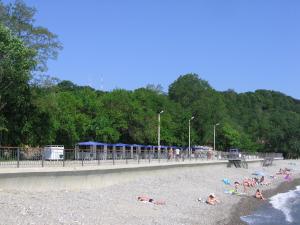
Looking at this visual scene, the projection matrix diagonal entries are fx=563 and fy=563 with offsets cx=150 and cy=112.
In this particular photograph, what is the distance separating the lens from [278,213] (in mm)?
40781

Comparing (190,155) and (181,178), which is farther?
(190,155)

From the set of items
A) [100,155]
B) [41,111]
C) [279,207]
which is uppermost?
[41,111]

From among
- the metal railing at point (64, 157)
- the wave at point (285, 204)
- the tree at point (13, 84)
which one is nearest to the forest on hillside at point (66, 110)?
the tree at point (13, 84)

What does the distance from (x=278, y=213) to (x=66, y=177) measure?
57.4ft

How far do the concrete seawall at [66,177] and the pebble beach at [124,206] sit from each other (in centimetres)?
47

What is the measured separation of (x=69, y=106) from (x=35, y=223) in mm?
56532

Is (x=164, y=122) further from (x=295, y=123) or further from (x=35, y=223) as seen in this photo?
(x=295, y=123)

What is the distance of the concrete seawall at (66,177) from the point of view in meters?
26.2

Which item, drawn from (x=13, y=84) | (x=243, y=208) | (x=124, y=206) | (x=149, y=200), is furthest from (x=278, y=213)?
(x=13, y=84)

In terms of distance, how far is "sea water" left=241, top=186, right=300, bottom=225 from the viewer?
3525 centimetres

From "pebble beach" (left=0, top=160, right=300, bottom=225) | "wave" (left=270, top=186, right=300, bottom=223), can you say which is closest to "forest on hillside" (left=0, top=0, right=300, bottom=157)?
"pebble beach" (left=0, top=160, right=300, bottom=225)

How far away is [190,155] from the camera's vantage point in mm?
79188

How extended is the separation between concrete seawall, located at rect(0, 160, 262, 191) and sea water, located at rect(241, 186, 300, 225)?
29.8 ft

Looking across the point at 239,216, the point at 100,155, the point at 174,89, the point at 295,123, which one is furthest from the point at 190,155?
the point at 295,123
